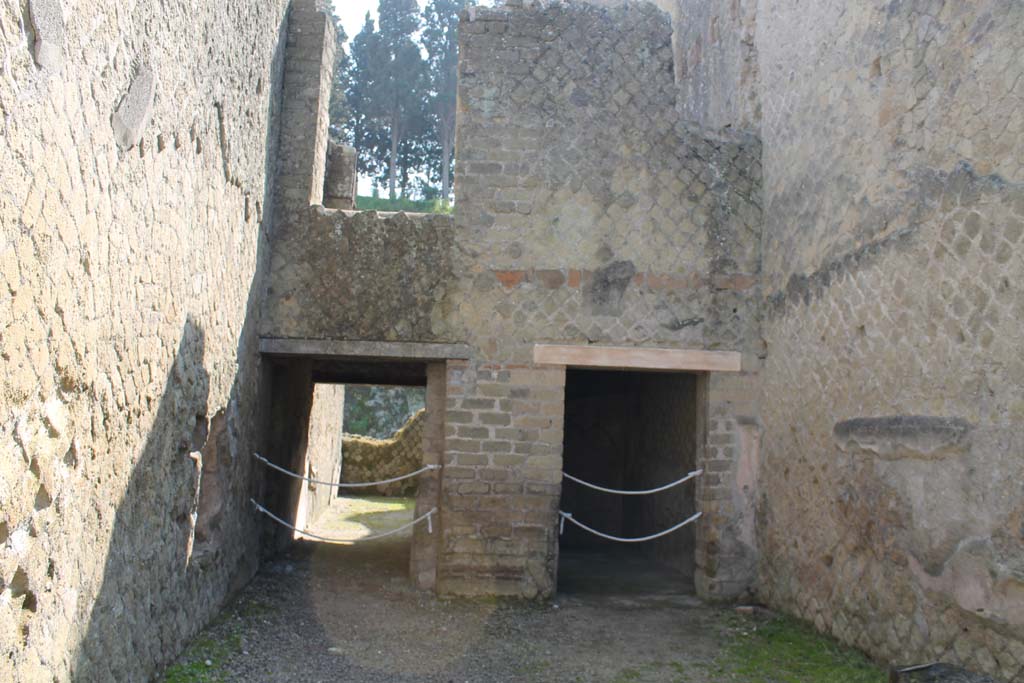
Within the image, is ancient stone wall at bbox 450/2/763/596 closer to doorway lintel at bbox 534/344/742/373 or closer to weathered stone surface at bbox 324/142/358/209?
doorway lintel at bbox 534/344/742/373

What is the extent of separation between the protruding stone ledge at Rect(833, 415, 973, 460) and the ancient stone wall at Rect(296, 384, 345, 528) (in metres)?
5.75

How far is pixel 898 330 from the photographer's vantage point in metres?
4.57

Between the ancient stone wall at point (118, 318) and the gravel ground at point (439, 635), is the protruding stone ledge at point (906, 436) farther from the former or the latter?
the ancient stone wall at point (118, 318)

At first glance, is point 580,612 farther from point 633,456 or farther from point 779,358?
point 633,456

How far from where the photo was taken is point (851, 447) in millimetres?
5020

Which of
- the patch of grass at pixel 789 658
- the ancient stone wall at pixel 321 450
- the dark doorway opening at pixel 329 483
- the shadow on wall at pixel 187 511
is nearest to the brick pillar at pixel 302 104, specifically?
the shadow on wall at pixel 187 511

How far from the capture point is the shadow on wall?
142 inches

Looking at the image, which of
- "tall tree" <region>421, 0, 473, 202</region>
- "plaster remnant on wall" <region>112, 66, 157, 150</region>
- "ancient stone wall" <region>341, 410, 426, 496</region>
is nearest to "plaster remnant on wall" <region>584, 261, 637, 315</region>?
"plaster remnant on wall" <region>112, 66, 157, 150</region>

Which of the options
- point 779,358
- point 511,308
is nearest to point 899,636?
point 779,358

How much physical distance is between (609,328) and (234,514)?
9.94 feet

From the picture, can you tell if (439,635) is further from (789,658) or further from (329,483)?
(789,658)

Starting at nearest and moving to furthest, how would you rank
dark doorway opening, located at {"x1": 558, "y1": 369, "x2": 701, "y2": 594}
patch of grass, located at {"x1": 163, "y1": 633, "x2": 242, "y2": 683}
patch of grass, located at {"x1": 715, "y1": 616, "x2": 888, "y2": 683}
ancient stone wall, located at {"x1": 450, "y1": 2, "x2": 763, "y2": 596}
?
1. patch of grass, located at {"x1": 163, "y1": 633, "x2": 242, "y2": 683}
2. patch of grass, located at {"x1": 715, "y1": 616, "x2": 888, "y2": 683}
3. ancient stone wall, located at {"x1": 450, "y1": 2, "x2": 763, "y2": 596}
4. dark doorway opening, located at {"x1": 558, "y1": 369, "x2": 701, "y2": 594}

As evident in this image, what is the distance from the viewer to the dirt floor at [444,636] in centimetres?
461

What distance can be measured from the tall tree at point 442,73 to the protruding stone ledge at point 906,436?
28137mm
